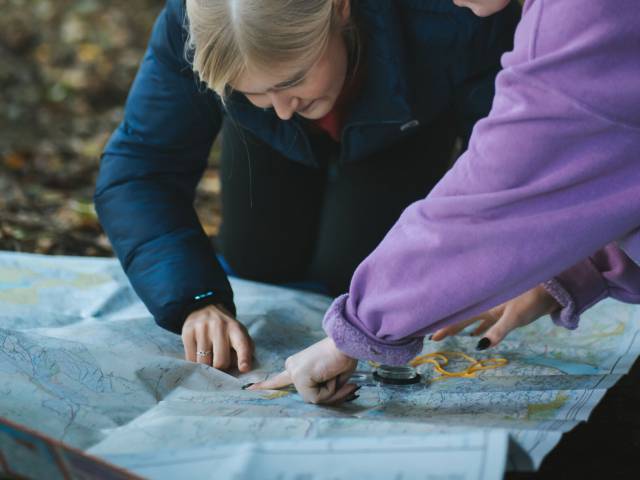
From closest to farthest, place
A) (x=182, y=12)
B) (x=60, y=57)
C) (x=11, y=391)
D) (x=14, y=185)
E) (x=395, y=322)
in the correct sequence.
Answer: (x=395, y=322), (x=11, y=391), (x=182, y=12), (x=14, y=185), (x=60, y=57)

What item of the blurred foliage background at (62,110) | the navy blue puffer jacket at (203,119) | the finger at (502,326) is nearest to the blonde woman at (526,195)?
the finger at (502,326)

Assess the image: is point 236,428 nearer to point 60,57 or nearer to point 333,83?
point 333,83

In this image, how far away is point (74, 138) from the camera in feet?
11.5

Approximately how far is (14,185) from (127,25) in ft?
6.74

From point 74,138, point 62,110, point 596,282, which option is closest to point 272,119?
point 596,282

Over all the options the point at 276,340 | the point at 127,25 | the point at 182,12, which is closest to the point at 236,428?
the point at 276,340

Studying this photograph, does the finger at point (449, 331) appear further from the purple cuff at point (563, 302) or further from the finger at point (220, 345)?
the finger at point (220, 345)

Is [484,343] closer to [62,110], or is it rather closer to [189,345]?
[189,345]

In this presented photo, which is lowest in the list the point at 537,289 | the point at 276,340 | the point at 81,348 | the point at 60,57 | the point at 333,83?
the point at 60,57

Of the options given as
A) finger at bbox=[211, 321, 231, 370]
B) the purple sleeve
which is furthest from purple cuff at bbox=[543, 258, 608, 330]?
finger at bbox=[211, 321, 231, 370]

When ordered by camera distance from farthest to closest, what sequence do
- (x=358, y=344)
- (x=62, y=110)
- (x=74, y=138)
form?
(x=62, y=110) → (x=74, y=138) → (x=358, y=344)

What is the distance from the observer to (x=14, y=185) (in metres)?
2.93

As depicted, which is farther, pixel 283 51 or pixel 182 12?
pixel 182 12

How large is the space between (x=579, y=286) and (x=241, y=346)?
56cm
